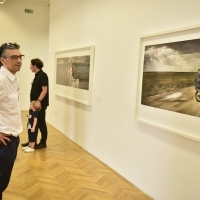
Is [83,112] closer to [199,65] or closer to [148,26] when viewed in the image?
[148,26]

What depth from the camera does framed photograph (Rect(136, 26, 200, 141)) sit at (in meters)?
2.12

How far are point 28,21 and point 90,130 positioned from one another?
5.44 metres

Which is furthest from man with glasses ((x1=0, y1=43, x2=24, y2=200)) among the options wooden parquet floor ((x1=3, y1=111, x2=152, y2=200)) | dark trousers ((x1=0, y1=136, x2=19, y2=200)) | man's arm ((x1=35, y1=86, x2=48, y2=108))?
man's arm ((x1=35, y1=86, x2=48, y2=108))

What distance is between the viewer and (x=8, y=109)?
6.22 feet

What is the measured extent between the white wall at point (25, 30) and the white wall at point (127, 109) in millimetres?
3468

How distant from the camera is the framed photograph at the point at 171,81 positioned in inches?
83.7

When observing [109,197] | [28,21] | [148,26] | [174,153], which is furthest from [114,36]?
[28,21]

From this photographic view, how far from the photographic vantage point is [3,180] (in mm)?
1970

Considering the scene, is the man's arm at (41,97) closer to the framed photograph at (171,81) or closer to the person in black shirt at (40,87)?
the person in black shirt at (40,87)

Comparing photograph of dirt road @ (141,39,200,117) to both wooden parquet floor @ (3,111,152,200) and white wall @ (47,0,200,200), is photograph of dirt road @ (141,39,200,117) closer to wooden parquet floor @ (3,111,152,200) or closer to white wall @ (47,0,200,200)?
white wall @ (47,0,200,200)

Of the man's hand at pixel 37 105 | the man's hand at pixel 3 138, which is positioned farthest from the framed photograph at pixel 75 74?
the man's hand at pixel 3 138

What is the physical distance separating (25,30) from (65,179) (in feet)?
20.4

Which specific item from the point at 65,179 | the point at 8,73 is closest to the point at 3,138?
the point at 8,73

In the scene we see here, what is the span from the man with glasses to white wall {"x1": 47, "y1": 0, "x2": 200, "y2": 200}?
1549 millimetres
